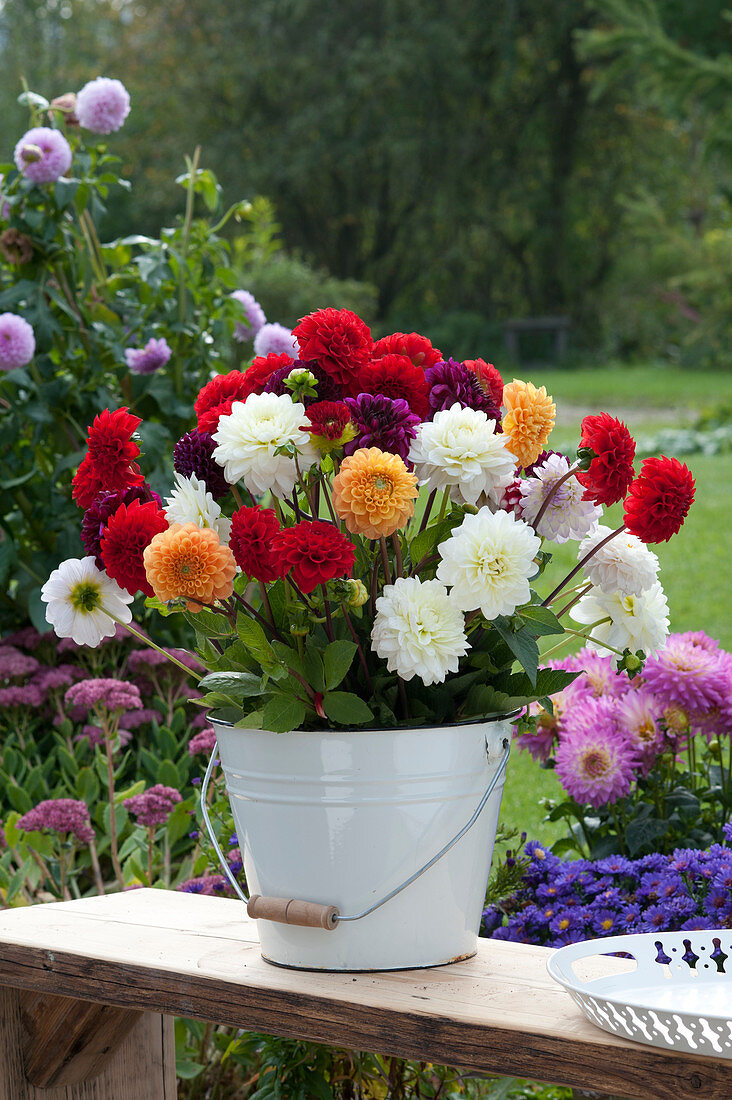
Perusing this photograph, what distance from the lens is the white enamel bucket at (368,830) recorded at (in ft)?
3.32

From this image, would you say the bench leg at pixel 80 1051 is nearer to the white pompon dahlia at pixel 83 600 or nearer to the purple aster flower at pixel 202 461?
the white pompon dahlia at pixel 83 600

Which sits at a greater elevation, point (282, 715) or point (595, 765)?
point (282, 715)

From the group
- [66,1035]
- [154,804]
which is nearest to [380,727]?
[66,1035]

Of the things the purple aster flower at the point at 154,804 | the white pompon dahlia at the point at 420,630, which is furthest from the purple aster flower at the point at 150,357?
the white pompon dahlia at the point at 420,630

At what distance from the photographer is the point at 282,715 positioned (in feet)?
3.24

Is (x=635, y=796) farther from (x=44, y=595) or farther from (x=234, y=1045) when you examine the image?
(x=44, y=595)

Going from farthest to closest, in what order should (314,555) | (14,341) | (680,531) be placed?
(680,531), (14,341), (314,555)

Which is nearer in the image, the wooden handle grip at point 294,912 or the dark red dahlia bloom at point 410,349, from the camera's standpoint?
the wooden handle grip at point 294,912

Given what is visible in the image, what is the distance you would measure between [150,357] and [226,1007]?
76.2 inches

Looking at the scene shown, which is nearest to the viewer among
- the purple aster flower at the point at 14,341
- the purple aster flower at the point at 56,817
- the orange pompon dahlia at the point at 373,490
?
the orange pompon dahlia at the point at 373,490

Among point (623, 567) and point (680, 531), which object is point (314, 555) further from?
point (680, 531)

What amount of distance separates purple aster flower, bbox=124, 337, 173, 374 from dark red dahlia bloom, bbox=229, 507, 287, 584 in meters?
1.83

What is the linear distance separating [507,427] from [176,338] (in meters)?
1.96

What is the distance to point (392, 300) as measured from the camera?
1788 cm
